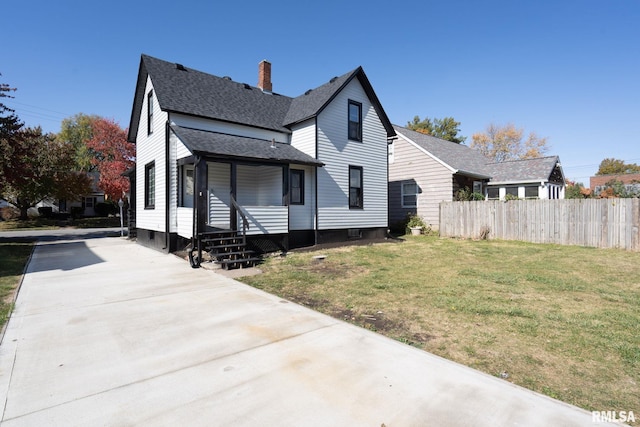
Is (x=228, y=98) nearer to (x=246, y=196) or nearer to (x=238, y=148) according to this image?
(x=238, y=148)

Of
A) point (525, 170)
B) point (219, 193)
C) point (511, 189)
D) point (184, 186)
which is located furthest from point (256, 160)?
point (525, 170)

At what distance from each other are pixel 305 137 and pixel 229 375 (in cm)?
1154

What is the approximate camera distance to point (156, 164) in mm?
12953

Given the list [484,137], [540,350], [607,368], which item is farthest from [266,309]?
[484,137]

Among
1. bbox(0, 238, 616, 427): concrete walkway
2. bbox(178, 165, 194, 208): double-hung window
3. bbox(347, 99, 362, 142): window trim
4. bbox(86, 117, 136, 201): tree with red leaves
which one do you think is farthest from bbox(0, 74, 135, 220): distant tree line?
bbox(0, 238, 616, 427): concrete walkway

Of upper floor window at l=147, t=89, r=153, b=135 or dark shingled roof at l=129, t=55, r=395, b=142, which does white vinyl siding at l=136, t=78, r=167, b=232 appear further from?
dark shingled roof at l=129, t=55, r=395, b=142

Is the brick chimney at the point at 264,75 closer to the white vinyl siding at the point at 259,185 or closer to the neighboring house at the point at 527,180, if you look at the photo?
the white vinyl siding at the point at 259,185

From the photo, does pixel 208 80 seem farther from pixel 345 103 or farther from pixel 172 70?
pixel 345 103

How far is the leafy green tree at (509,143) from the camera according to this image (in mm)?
45312

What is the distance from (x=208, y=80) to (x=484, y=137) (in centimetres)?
4525

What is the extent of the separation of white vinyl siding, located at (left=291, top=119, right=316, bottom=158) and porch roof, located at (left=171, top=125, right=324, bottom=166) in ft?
1.00

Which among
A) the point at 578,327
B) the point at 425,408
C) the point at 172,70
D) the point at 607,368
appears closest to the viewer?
the point at 425,408

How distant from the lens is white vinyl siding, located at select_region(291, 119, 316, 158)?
→ 1325 centimetres

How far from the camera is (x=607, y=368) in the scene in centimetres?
341
